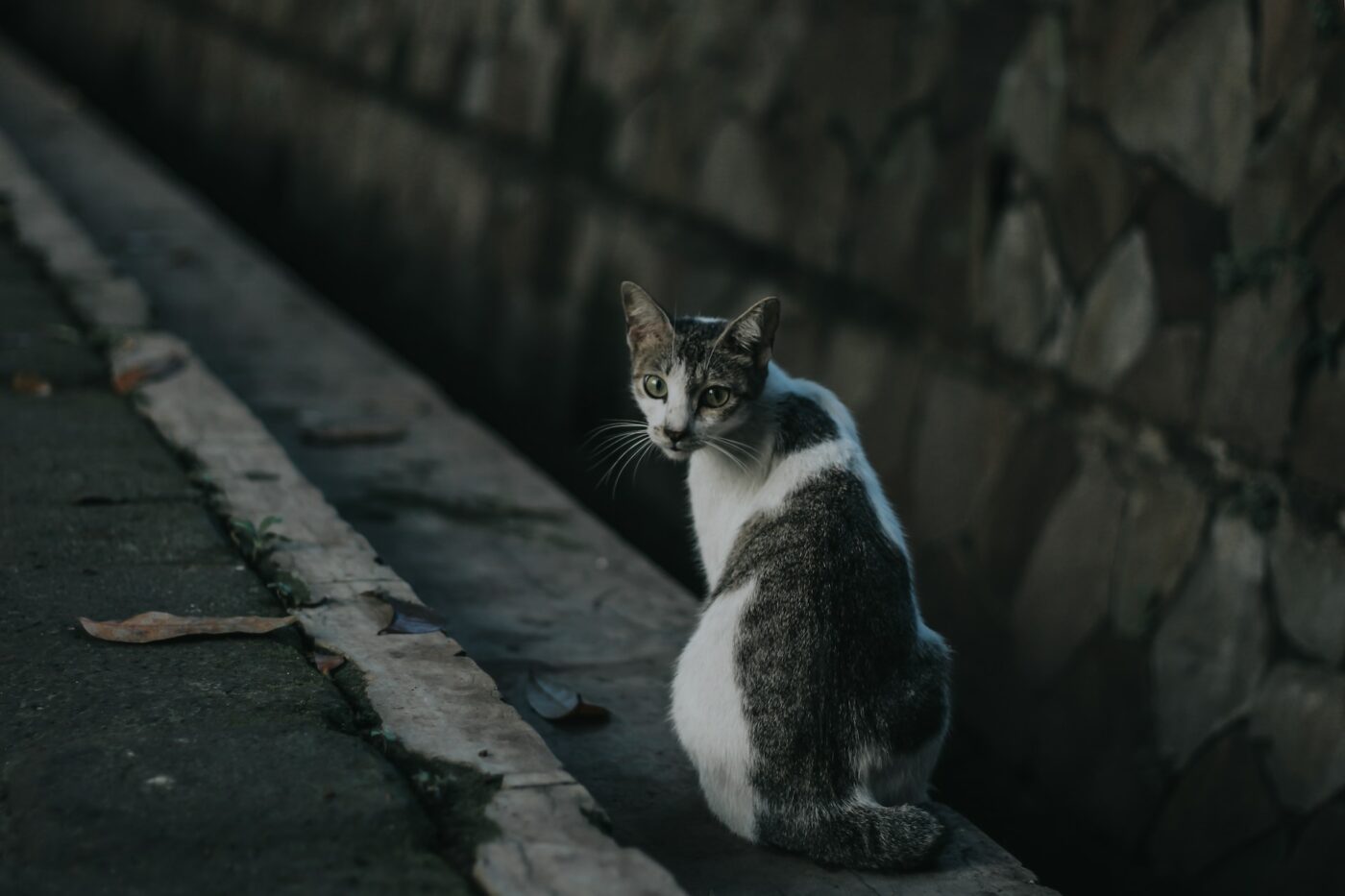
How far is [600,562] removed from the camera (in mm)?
4027

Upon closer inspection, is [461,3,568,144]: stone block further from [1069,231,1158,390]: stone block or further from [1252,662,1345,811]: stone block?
[1252,662,1345,811]: stone block

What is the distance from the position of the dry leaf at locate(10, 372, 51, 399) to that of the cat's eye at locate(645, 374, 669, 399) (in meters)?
2.35

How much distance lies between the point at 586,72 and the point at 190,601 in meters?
4.05

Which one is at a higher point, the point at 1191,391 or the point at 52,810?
the point at 1191,391

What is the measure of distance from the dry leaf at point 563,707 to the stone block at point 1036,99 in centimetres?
213

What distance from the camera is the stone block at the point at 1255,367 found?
3346mm

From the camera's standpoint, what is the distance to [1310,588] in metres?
3.29

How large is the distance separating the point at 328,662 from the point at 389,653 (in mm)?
116

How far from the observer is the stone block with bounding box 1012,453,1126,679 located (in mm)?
3973

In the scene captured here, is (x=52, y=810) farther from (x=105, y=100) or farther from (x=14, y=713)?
(x=105, y=100)

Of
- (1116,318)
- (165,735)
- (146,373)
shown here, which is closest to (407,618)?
(165,735)

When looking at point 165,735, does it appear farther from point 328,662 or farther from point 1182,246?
point 1182,246

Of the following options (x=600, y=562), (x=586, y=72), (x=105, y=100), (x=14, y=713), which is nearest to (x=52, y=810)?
(x=14, y=713)

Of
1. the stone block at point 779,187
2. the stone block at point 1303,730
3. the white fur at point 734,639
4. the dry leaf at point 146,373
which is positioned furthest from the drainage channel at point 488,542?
the stone block at point 779,187
